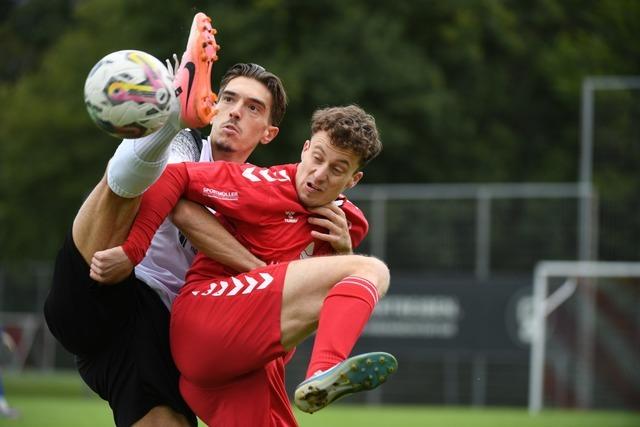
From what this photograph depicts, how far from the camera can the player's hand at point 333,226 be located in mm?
5500

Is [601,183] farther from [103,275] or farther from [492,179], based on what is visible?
[103,275]

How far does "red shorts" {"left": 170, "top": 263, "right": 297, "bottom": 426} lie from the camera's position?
5.16 m

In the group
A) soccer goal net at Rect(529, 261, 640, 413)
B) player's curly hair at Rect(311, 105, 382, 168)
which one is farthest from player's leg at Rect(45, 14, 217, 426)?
soccer goal net at Rect(529, 261, 640, 413)

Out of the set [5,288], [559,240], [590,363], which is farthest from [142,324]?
[5,288]

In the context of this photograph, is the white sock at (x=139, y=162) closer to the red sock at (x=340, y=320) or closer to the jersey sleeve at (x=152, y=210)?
the jersey sleeve at (x=152, y=210)

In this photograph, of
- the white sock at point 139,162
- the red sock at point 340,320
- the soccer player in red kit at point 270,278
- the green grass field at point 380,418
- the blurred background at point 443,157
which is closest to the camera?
the red sock at point 340,320

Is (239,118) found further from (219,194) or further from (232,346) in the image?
(232,346)

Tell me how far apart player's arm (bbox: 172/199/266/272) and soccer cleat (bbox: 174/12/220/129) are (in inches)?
18.2

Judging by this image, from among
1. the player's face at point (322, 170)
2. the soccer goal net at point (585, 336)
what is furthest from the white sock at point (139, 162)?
the soccer goal net at point (585, 336)

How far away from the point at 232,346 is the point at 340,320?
56 cm

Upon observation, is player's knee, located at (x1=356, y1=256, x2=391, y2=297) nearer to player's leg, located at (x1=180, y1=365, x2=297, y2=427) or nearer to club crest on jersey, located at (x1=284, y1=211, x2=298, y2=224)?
club crest on jersey, located at (x1=284, y1=211, x2=298, y2=224)

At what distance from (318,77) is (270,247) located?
2178 centimetres

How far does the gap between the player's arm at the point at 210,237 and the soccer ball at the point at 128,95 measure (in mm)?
693

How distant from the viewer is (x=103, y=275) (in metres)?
5.18
